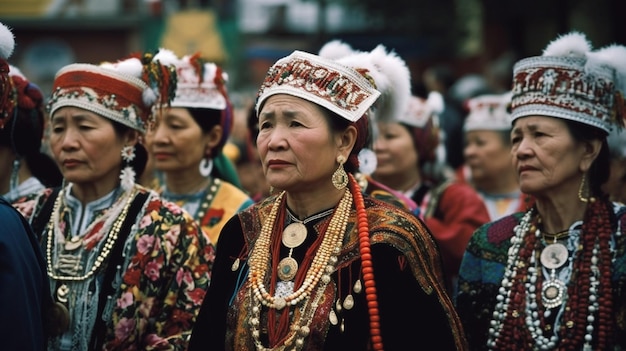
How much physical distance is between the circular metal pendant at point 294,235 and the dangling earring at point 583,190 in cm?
136

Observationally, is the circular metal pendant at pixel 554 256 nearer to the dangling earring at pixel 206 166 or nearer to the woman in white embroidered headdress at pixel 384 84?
the woman in white embroidered headdress at pixel 384 84

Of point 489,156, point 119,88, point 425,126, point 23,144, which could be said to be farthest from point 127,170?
point 489,156

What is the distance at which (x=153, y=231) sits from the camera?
465cm

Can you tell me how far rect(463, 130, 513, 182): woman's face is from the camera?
25.9 ft

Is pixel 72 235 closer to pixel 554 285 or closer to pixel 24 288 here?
pixel 24 288

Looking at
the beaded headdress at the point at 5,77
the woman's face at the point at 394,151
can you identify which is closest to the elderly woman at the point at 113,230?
the beaded headdress at the point at 5,77

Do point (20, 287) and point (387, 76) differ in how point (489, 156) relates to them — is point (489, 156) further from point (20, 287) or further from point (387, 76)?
point (20, 287)

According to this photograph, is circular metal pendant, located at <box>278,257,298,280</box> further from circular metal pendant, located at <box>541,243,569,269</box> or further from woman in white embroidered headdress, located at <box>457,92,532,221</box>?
woman in white embroidered headdress, located at <box>457,92,532,221</box>

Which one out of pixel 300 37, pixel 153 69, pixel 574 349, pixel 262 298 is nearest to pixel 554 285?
pixel 574 349

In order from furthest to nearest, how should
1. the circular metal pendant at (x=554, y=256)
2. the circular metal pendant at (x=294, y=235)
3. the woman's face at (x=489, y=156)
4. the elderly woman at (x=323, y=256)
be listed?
the woman's face at (x=489, y=156) → the circular metal pendant at (x=554, y=256) → the circular metal pendant at (x=294, y=235) → the elderly woman at (x=323, y=256)

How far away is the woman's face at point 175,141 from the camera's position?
601 cm

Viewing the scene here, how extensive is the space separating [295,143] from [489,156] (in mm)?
4361

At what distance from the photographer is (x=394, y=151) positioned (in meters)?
6.89

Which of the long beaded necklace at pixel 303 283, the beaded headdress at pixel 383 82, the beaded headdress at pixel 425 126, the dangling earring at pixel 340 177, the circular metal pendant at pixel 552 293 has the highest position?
the beaded headdress at pixel 425 126
